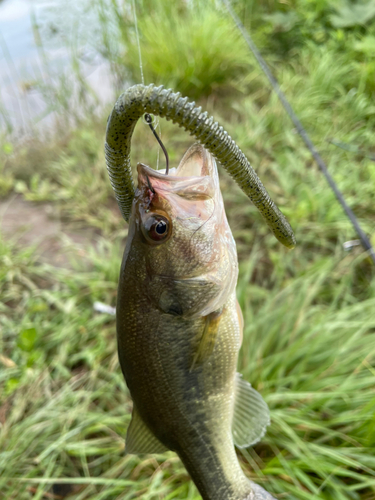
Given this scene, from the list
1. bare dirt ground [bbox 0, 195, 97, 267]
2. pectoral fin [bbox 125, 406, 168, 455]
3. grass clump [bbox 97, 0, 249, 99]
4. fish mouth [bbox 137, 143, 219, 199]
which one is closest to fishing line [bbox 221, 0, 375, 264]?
fish mouth [bbox 137, 143, 219, 199]

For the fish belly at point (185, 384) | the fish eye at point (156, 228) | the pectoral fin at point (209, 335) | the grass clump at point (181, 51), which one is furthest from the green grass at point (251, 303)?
the fish eye at point (156, 228)

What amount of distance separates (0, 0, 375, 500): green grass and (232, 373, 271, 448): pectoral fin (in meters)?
0.53

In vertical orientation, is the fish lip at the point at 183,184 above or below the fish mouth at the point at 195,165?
below

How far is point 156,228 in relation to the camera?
962 millimetres

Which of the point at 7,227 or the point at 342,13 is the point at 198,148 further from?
the point at 342,13

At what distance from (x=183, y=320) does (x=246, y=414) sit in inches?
20.0

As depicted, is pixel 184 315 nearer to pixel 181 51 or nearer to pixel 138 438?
pixel 138 438

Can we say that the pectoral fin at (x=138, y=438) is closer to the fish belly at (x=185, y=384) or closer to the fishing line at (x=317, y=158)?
the fish belly at (x=185, y=384)

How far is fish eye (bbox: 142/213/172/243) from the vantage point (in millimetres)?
946

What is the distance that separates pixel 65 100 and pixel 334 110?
10.6 ft

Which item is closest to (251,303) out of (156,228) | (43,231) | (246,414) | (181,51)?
(246,414)

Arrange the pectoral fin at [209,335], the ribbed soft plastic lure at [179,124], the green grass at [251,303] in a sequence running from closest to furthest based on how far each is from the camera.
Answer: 1. the ribbed soft plastic lure at [179,124]
2. the pectoral fin at [209,335]
3. the green grass at [251,303]

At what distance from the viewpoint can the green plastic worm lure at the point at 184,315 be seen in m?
0.95

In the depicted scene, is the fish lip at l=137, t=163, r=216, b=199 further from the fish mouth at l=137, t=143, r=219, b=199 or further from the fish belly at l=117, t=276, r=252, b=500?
the fish belly at l=117, t=276, r=252, b=500
